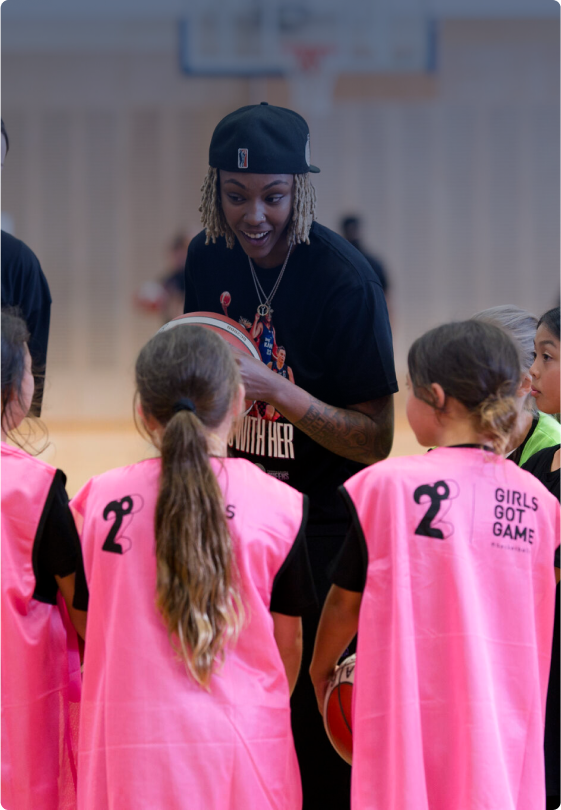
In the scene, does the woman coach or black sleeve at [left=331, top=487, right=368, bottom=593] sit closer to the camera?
black sleeve at [left=331, top=487, right=368, bottom=593]

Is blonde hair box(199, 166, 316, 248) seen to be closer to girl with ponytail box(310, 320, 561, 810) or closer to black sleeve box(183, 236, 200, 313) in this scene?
black sleeve box(183, 236, 200, 313)

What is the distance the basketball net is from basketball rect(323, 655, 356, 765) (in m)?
8.17

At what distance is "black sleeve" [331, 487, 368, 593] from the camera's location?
169 cm

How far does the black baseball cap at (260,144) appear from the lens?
2223 mm

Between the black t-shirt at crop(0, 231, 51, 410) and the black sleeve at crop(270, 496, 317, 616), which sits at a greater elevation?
the black t-shirt at crop(0, 231, 51, 410)

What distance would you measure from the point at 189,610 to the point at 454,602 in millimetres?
507

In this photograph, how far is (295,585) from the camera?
167 centimetres

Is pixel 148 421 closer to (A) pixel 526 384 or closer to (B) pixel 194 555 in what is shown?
(B) pixel 194 555

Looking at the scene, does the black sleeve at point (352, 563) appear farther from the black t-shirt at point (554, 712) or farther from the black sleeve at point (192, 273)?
the black sleeve at point (192, 273)

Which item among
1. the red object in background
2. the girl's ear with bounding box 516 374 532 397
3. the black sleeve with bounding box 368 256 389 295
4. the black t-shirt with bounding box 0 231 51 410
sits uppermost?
the black sleeve with bounding box 368 256 389 295

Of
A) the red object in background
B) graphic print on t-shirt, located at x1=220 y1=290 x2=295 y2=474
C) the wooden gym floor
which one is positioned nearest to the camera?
graphic print on t-shirt, located at x1=220 y1=290 x2=295 y2=474

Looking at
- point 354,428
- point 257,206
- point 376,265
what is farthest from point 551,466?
point 376,265

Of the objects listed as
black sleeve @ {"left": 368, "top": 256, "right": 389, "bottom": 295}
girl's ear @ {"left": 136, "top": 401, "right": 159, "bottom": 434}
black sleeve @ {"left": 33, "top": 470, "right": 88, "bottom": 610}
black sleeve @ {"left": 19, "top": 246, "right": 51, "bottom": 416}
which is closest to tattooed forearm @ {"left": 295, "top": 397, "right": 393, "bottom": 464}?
girl's ear @ {"left": 136, "top": 401, "right": 159, "bottom": 434}

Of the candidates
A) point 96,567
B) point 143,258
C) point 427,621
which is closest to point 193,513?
point 96,567
